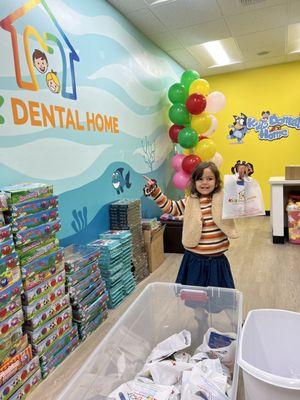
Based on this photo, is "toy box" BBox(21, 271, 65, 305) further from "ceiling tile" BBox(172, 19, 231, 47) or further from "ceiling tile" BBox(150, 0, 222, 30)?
"ceiling tile" BBox(172, 19, 231, 47)

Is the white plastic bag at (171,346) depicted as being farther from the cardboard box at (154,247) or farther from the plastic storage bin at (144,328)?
the cardboard box at (154,247)

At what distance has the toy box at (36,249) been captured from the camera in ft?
5.64

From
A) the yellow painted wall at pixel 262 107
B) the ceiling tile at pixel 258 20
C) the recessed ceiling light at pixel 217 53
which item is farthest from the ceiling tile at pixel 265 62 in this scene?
the ceiling tile at pixel 258 20

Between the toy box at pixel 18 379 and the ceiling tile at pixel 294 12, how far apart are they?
3964mm

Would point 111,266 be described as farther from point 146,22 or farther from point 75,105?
point 146,22

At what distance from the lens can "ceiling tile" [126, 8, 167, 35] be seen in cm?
332

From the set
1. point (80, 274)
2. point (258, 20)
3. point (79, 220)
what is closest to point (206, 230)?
point (80, 274)

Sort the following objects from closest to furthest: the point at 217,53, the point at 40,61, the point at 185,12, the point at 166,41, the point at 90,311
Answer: the point at 40,61, the point at 90,311, the point at 185,12, the point at 166,41, the point at 217,53

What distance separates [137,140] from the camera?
143 inches

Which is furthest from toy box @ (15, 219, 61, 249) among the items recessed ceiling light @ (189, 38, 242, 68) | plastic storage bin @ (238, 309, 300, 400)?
recessed ceiling light @ (189, 38, 242, 68)

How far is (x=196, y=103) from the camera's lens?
3812 mm

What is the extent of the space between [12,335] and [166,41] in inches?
155

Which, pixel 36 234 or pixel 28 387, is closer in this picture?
pixel 28 387

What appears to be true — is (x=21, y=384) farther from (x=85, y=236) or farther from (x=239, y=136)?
(x=239, y=136)
